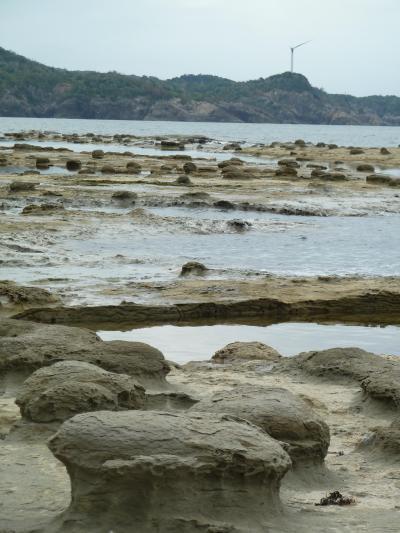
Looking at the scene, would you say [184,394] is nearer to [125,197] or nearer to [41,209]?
[41,209]

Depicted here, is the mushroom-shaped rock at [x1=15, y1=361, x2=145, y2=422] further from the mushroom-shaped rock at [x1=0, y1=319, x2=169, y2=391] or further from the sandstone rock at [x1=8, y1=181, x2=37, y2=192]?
the sandstone rock at [x1=8, y1=181, x2=37, y2=192]

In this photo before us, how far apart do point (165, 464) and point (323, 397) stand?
2.87m

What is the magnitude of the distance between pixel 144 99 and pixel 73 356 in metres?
151

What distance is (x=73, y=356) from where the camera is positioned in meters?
6.51

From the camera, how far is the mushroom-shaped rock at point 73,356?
6.47 m

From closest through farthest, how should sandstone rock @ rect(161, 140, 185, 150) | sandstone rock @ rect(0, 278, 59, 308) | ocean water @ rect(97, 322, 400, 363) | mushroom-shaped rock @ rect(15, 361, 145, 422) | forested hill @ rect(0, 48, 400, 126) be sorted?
mushroom-shaped rock @ rect(15, 361, 145, 422)
ocean water @ rect(97, 322, 400, 363)
sandstone rock @ rect(0, 278, 59, 308)
sandstone rock @ rect(161, 140, 185, 150)
forested hill @ rect(0, 48, 400, 126)

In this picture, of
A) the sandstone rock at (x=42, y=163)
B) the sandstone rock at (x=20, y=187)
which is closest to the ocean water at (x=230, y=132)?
the sandstone rock at (x=42, y=163)

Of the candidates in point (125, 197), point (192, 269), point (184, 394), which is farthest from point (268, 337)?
point (125, 197)

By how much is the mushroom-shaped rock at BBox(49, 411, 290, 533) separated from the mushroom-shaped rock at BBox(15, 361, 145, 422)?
1100 mm

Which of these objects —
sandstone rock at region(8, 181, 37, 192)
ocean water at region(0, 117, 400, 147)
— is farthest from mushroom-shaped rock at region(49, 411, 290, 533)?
ocean water at region(0, 117, 400, 147)

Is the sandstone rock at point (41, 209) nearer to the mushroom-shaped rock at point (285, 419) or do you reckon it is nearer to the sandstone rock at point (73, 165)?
the sandstone rock at point (73, 165)

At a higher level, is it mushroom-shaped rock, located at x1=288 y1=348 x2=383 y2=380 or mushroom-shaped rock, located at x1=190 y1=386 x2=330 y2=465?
mushroom-shaped rock, located at x1=190 y1=386 x2=330 y2=465

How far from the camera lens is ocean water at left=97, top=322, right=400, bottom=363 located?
348 inches

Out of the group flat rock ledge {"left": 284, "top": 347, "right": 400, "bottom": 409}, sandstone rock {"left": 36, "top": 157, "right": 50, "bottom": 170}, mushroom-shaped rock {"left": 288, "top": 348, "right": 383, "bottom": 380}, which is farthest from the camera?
sandstone rock {"left": 36, "top": 157, "right": 50, "bottom": 170}
